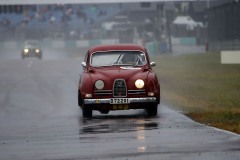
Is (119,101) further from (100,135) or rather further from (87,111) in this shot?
(100,135)

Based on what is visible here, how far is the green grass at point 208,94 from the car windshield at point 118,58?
1664mm

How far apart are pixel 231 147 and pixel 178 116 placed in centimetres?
642

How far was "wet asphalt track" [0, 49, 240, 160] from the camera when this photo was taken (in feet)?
35.4

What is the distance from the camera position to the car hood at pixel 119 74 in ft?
56.9

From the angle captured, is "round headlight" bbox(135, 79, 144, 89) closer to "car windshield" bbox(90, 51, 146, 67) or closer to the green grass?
"car windshield" bbox(90, 51, 146, 67)

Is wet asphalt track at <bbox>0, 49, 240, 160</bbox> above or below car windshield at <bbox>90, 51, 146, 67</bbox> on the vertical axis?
below

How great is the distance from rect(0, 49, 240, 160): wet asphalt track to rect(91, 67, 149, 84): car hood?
861 millimetres

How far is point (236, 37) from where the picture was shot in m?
63.8

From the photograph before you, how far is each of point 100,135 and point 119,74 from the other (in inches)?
154

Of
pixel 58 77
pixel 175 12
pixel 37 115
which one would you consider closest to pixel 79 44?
pixel 175 12

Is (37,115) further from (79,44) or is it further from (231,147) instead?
(79,44)

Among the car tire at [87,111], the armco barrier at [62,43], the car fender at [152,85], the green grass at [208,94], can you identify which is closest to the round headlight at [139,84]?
the car fender at [152,85]

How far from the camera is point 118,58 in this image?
18.7m

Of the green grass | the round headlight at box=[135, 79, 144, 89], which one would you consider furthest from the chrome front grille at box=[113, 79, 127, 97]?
the green grass
